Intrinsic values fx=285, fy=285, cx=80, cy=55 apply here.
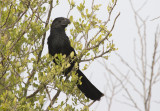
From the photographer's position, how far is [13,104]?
3963mm

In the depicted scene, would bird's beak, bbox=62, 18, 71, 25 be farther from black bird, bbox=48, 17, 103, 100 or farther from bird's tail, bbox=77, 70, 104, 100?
bird's tail, bbox=77, 70, 104, 100

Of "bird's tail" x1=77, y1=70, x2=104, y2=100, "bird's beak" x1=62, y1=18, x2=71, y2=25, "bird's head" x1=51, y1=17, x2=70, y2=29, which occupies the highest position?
"bird's head" x1=51, y1=17, x2=70, y2=29

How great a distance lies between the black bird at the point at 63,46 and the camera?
574 centimetres

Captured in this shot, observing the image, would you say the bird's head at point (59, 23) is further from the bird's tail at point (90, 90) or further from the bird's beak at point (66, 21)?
the bird's tail at point (90, 90)

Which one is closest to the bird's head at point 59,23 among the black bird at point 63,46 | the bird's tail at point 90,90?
the black bird at point 63,46

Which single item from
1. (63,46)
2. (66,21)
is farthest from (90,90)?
(66,21)

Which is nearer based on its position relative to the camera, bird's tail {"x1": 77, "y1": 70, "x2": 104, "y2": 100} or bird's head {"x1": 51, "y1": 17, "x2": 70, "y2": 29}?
bird's tail {"x1": 77, "y1": 70, "x2": 104, "y2": 100}

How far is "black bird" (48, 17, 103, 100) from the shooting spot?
5.74 m

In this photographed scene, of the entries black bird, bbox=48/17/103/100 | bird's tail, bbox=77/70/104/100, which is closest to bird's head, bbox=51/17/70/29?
black bird, bbox=48/17/103/100

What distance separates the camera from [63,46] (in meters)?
5.93

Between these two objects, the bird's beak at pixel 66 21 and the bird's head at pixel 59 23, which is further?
the bird's head at pixel 59 23

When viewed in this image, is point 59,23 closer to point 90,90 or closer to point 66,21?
point 66,21

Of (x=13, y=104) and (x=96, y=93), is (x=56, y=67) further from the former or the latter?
(x=96, y=93)

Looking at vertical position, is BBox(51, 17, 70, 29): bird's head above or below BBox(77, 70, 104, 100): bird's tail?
above
